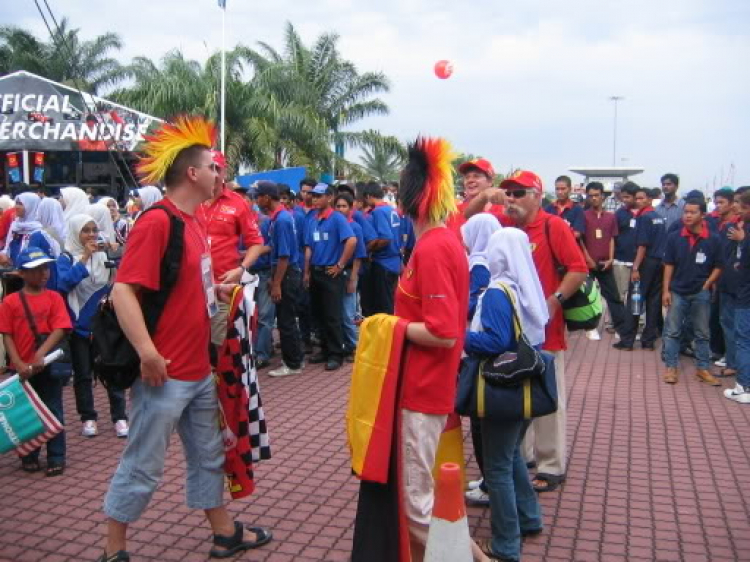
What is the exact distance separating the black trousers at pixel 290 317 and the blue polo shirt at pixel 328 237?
0.34 metres

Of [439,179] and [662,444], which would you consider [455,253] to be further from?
[662,444]

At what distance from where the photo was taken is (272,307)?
27.3ft

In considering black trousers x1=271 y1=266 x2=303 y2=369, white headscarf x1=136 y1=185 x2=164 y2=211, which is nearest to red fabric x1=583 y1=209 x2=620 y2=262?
black trousers x1=271 y1=266 x2=303 y2=369

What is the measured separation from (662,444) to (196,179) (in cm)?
433

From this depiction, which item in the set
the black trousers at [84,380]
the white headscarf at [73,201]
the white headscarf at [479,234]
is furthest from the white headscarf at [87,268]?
the white headscarf at [479,234]

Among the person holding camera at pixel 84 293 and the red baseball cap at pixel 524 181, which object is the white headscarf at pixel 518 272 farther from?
the person holding camera at pixel 84 293

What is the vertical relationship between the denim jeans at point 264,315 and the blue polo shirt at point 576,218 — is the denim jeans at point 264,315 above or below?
below

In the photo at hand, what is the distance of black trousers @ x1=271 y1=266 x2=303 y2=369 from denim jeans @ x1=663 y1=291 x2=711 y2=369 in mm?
4146

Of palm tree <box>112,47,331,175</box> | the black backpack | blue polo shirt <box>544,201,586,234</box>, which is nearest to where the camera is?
the black backpack

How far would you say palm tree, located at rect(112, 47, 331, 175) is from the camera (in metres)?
22.6

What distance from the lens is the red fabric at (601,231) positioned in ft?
32.3

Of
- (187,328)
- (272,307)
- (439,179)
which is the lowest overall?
(272,307)

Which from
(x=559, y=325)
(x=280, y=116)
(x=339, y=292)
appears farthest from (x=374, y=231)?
(x=280, y=116)

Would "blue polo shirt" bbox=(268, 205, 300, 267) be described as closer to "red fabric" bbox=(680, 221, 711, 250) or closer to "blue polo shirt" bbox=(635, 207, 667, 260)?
"red fabric" bbox=(680, 221, 711, 250)
